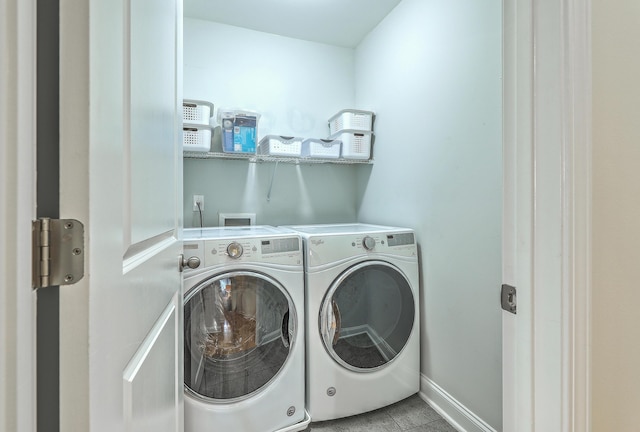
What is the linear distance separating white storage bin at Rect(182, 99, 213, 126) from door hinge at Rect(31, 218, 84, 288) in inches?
65.1

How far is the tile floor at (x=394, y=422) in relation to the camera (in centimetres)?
157

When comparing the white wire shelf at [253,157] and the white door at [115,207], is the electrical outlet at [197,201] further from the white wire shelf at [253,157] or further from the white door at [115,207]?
the white door at [115,207]

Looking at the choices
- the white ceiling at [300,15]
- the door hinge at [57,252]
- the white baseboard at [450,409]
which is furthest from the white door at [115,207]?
the white ceiling at [300,15]

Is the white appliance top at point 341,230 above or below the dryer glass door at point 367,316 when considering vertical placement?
A: above

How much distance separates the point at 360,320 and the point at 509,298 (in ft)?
3.59

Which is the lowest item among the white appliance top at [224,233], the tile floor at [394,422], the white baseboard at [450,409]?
the tile floor at [394,422]

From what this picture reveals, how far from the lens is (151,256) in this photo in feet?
2.16

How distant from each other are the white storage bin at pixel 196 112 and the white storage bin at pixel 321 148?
71 cm
